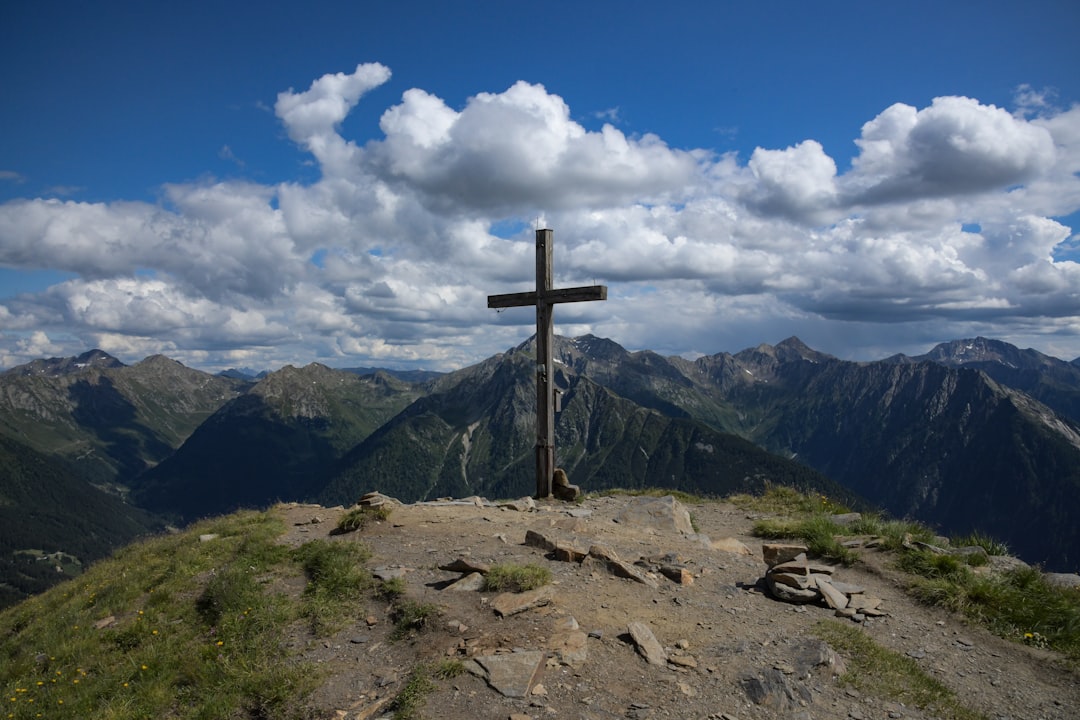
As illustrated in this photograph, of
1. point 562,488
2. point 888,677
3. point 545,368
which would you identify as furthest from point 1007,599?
point 545,368

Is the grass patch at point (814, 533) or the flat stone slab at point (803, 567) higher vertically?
the flat stone slab at point (803, 567)

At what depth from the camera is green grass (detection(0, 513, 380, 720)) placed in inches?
367

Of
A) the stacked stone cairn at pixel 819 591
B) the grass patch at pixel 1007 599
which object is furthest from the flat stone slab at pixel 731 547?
the grass patch at pixel 1007 599

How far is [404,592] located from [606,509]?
968 cm

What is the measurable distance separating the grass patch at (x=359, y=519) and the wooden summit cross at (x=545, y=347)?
6921mm

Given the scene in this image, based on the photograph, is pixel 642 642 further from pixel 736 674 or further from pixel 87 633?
pixel 87 633

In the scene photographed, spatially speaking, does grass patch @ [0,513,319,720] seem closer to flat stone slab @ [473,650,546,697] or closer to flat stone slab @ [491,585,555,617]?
flat stone slab @ [473,650,546,697]

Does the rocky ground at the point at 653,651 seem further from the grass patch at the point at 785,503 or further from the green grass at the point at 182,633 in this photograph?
the grass patch at the point at 785,503

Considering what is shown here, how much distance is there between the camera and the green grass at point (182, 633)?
9320mm

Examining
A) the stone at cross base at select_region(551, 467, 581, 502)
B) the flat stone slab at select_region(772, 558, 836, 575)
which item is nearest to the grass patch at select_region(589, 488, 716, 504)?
the stone at cross base at select_region(551, 467, 581, 502)

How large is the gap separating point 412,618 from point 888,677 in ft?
23.4

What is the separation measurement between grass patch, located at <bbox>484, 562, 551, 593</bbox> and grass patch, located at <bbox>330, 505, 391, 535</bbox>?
19.1 feet

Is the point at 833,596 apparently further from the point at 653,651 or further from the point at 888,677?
the point at 653,651

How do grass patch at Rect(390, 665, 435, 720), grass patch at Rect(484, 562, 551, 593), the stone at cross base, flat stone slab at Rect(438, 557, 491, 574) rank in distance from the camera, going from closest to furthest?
grass patch at Rect(390, 665, 435, 720), grass patch at Rect(484, 562, 551, 593), flat stone slab at Rect(438, 557, 491, 574), the stone at cross base
